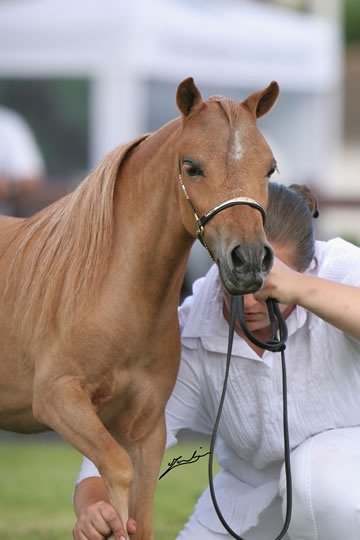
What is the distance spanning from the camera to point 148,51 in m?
7.54

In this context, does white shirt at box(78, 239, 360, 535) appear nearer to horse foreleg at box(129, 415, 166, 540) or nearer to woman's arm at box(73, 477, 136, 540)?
horse foreleg at box(129, 415, 166, 540)

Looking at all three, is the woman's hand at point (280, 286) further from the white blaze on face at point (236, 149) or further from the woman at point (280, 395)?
the white blaze on face at point (236, 149)

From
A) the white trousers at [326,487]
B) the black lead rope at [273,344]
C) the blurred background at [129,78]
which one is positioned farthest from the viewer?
the blurred background at [129,78]

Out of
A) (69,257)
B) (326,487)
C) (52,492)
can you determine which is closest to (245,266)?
(69,257)

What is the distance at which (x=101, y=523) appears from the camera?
87.6 inches

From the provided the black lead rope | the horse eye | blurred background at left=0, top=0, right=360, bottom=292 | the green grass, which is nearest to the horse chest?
the black lead rope

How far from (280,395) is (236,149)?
0.86m

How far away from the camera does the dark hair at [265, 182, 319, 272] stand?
8.13 ft

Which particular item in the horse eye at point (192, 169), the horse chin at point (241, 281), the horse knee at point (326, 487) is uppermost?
the horse eye at point (192, 169)

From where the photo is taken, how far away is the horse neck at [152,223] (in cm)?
232

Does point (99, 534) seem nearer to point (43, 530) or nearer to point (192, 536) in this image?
point (192, 536)

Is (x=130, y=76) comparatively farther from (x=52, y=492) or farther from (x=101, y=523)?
(x=101, y=523)

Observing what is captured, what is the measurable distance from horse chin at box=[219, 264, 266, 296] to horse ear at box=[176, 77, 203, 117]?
0.45 m

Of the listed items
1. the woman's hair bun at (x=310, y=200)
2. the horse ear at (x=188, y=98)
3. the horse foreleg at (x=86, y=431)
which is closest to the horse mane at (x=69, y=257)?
the horse foreleg at (x=86, y=431)
